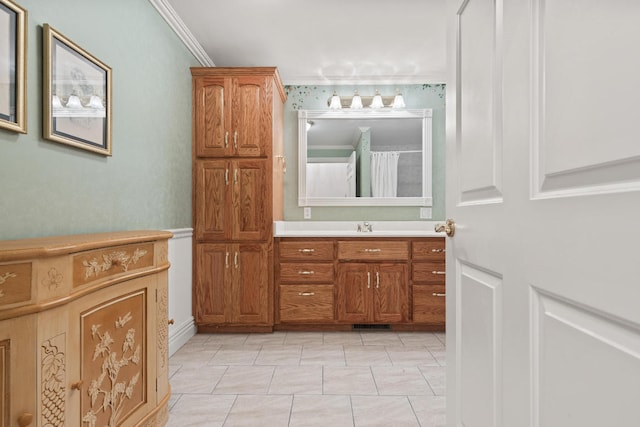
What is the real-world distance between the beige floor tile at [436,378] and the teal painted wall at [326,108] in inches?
66.2

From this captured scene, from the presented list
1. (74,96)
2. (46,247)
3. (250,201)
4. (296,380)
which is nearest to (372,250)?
(250,201)

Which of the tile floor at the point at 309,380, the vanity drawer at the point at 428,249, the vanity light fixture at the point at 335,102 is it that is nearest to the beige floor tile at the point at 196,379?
the tile floor at the point at 309,380

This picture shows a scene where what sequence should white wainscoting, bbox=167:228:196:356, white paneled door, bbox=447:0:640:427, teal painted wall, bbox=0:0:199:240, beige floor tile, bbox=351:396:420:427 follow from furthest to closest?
white wainscoting, bbox=167:228:196:356 < beige floor tile, bbox=351:396:420:427 < teal painted wall, bbox=0:0:199:240 < white paneled door, bbox=447:0:640:427

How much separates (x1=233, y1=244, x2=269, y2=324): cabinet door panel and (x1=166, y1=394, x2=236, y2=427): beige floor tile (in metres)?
1.10

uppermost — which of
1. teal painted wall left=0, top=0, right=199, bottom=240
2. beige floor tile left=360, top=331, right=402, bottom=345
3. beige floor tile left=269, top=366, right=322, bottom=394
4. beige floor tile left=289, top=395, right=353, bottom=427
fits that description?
teal painted wall left=0, top=0, right=199, bottom=240

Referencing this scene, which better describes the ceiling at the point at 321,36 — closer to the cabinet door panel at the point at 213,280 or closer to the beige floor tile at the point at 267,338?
the cabinet door panel at the point at 213,280

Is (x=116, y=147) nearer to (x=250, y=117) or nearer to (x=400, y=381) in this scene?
(x=250, y=117)

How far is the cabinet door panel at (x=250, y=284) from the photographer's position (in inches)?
125

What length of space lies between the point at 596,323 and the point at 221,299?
296cm

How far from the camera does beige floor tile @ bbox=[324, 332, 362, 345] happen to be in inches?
119

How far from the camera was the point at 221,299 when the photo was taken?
3.18 meters

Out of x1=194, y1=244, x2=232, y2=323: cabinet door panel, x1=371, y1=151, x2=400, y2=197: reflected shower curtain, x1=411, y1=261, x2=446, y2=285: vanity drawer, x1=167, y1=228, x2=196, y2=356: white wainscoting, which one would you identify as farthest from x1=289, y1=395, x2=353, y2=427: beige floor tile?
x1=371, y1=151, x2=400, y2=197: reflected shower curtain

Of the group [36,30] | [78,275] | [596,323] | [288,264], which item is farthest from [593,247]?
[288,264]

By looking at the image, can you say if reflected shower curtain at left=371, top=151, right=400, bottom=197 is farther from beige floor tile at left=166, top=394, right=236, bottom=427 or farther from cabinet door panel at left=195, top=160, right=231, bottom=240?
beige floor tile at left=166, top=394, right=236, bottom=427
